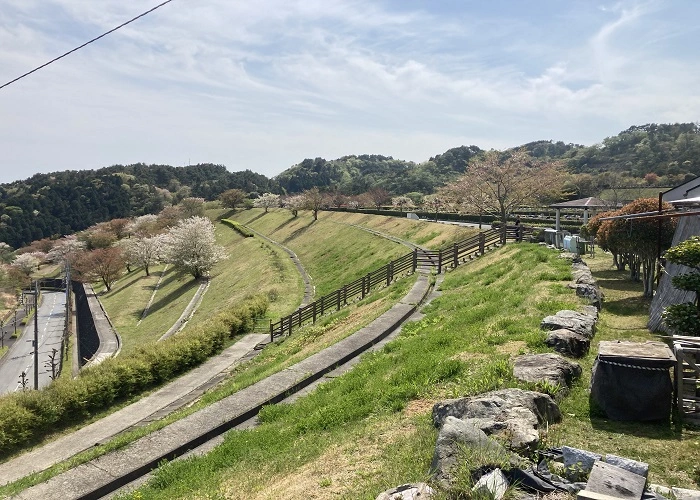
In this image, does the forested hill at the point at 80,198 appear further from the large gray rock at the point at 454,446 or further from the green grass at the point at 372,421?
the large gray rock at the point at 454,446

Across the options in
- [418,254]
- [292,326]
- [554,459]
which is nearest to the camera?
[554,459]

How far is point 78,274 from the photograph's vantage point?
69.4 meters

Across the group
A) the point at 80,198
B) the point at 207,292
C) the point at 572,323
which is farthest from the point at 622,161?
the point at 80,198

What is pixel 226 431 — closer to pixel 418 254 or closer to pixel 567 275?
pixel 567 275

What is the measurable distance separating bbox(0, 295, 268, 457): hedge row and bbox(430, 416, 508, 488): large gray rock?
1262cm

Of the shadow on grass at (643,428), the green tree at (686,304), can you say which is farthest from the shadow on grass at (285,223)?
the shadow on grass at (643,428)

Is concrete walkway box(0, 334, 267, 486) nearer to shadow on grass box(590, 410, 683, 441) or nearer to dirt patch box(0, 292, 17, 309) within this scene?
shadow on grass box(590, 410, 683, 441)

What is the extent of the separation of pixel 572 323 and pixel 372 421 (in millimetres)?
4782

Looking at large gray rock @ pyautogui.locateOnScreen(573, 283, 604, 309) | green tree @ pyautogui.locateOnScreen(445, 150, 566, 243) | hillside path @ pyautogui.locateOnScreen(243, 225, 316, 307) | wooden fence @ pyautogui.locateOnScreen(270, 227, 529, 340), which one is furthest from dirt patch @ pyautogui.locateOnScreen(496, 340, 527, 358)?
green tree @ pyautogui.locateOnScreen(445, 150, 566, 243)

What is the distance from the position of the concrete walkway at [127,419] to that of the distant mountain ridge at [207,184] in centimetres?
7556

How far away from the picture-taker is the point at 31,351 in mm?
46906

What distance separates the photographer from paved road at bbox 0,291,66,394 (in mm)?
37656

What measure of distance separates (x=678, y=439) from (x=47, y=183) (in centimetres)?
18289

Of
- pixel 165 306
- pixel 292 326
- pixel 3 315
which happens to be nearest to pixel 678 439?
pixel 292 326
